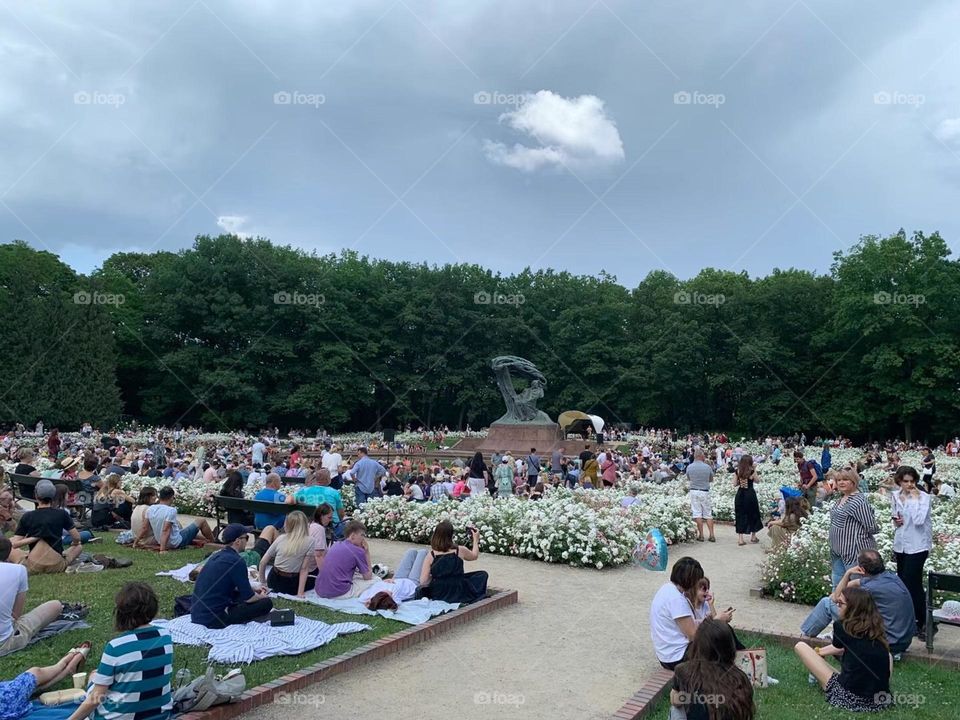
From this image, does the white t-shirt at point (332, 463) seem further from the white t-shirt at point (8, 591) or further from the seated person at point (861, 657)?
the seated person at point (861, 657)

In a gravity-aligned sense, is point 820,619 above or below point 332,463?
below

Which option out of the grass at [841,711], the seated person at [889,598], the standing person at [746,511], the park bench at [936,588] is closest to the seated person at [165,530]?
the grass at [841,711]

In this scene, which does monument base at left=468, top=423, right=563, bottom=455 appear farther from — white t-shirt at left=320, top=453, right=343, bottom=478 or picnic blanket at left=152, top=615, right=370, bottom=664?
picnic blanket at left=152, top=615, right=370, bottom=664

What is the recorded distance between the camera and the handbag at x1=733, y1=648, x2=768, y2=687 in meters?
5.97

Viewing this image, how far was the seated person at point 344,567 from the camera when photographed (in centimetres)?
858

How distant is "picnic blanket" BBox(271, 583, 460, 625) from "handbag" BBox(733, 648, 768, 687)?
3.20 m

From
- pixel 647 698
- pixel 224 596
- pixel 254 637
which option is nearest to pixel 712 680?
pixel 647 698

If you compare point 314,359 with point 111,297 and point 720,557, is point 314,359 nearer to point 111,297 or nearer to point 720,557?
point 111,297

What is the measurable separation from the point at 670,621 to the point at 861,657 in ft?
4.40

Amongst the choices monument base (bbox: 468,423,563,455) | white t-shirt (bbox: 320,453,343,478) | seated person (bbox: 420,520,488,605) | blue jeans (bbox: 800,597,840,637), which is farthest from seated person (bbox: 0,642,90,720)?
monument base (bbox: 468,423,563,455)

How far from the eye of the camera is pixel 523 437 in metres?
34.0

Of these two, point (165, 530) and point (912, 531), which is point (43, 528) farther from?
point (912, 531)

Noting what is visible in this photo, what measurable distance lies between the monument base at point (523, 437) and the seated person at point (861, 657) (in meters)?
27.5

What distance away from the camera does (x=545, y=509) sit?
1284cm
